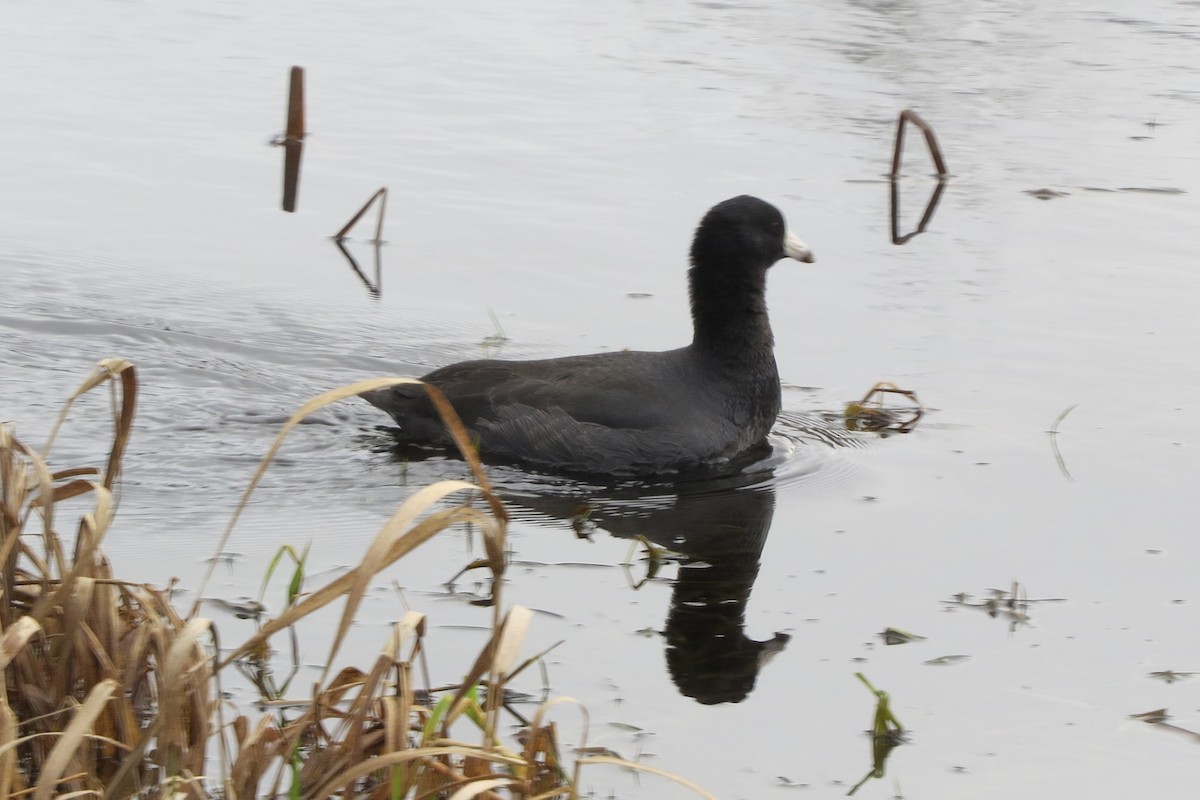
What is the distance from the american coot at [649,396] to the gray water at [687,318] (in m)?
0.29

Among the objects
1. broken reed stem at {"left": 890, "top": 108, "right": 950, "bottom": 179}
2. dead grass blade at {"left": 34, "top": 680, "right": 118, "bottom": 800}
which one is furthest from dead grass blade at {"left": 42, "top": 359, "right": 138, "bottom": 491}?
broken reed stem at {"left": 890, "top": 108, "right": 950, "bottom": 179}

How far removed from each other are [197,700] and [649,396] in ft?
12.7

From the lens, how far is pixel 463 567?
19.5 ft

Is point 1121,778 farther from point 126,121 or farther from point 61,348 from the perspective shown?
point 126,121

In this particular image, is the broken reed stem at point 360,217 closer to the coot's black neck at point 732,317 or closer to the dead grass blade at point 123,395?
the coot's black neck at point 732,317

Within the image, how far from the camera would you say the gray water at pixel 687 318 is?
5.28m

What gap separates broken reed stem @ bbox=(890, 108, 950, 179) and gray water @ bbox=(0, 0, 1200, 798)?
18 centimetres

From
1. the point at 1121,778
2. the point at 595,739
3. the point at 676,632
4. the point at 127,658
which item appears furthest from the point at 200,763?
the point at 1121,778

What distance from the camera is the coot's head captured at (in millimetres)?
7984

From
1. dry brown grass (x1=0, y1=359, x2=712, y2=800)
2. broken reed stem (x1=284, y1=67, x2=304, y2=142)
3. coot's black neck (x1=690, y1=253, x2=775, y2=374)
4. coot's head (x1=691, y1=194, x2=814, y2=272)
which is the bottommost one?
dry brown grass (x1=0, y1=359, x2=712, y2=800)

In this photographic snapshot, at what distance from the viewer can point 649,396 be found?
25.0 feet

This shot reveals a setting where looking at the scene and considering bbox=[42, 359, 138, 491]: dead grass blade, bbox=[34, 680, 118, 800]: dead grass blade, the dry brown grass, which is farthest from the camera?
bbox=[42, 359, 138, 491]: dead grass blade

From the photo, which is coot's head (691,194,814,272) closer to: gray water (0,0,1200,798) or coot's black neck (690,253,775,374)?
coot's black neck (690,253,775,374)

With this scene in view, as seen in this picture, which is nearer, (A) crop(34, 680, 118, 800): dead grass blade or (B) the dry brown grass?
(A) crop(34, 680, 118, 800): dead grass blade
